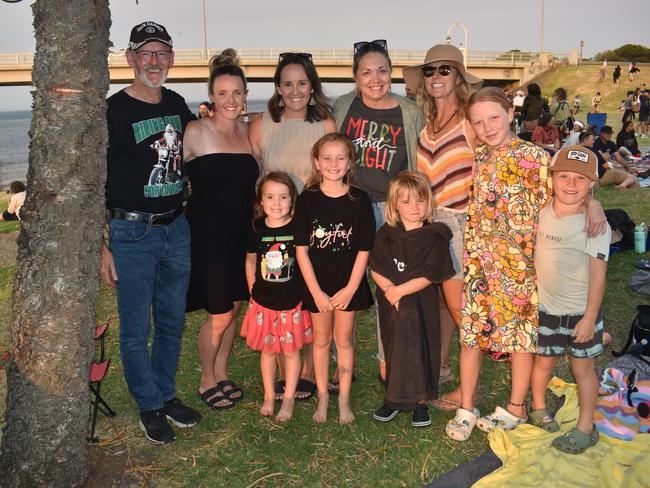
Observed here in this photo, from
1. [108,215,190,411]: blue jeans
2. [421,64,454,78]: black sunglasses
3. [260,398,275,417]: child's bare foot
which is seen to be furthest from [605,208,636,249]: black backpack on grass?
[108,215,190,411]: blue jeans

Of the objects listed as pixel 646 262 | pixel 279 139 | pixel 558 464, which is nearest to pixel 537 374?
pixel 558 464

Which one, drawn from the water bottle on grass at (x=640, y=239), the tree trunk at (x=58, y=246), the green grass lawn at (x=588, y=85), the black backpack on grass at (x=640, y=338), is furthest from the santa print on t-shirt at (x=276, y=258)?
the green grass lawn at (x=588, y=85)

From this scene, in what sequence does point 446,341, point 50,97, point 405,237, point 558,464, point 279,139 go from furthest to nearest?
point 446,341
point 279,139
point 405,237
point 558,464
point 50,97

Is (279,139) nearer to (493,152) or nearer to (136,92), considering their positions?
(136,92)

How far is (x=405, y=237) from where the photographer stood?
13.8 ft

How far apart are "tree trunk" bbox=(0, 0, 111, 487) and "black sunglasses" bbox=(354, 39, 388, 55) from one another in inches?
75.1

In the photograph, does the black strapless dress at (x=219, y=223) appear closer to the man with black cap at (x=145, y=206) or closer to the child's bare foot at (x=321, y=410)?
the man with black cap at (x=145, y=206)

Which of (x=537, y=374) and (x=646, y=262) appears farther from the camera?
(x=646, y=262)

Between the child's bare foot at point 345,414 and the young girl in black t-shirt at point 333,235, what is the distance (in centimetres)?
68

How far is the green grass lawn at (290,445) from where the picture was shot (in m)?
3.85

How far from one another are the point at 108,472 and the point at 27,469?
57cm

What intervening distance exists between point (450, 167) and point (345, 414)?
2042 mm

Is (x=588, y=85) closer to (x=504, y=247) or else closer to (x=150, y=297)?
(x=504, y=247)

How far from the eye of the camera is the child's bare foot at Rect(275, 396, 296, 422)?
4.52 meters
